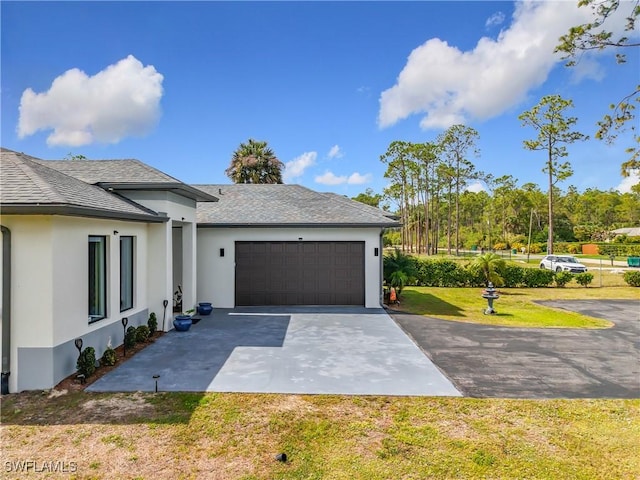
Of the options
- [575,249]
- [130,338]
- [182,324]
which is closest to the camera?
[130,338]

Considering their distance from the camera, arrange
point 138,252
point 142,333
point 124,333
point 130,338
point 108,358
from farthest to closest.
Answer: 1. point 138,252
2. point 142,333
3. point 124,333
4. point 130,338
5. point 108,358

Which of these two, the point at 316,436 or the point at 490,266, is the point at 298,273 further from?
the point at 490,266

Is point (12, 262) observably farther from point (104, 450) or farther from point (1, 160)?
point (104, 450)

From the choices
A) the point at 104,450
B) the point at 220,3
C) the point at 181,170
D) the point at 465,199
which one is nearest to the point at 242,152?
the point at 181,170

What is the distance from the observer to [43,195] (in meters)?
6.27

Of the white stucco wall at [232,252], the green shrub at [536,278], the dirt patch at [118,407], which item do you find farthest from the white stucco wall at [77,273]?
the green shrub at [536,278]

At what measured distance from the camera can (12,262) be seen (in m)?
6.27

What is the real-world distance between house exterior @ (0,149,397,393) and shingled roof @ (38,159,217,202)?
1.3 inches

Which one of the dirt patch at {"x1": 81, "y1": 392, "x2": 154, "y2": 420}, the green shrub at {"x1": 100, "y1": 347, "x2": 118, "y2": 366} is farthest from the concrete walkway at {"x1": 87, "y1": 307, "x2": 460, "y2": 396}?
the dirt patch at {"x1": 81, "y1": 392, "x2": 154, "y2": 420}

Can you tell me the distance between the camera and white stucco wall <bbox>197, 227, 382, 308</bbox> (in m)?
14.1

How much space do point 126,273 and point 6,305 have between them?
3.04m

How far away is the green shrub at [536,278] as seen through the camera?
2027 cm

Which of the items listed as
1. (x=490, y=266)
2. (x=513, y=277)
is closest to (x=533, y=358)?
(x=490, y=266)

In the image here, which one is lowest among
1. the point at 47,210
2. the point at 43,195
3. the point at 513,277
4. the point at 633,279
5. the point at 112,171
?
the point at 633,279
